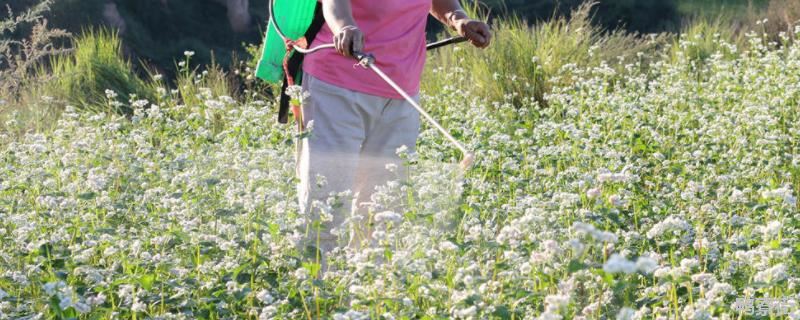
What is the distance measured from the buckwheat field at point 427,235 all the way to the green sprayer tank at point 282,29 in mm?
332

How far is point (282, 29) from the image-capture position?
14.0 ft

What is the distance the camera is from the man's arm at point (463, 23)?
14.5ft

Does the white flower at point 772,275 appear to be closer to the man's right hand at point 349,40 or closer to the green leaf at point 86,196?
the man's right hand at point 349,40

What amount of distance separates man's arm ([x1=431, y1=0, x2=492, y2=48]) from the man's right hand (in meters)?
0.69

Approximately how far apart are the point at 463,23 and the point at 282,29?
0.63m

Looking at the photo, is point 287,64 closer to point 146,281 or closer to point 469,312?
point 146,281

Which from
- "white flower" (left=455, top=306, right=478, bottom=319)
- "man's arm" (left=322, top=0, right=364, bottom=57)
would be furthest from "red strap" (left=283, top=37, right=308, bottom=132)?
"white flower" (left=455, top=306, right=478, bottom=319)

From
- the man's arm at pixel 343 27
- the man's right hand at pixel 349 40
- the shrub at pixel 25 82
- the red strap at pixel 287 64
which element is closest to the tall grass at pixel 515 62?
the shrub at pixel 25 82

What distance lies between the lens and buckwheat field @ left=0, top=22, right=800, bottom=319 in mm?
3072

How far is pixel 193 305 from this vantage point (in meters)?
3.21

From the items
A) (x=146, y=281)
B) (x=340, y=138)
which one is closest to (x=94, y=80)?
(x=340, y=138)

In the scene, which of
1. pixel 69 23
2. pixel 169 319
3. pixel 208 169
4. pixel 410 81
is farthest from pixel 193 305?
pixel 69 23

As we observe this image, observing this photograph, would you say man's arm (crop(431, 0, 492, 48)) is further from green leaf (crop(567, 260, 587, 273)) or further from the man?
green leaf (crop(567, 260, 587, 273))

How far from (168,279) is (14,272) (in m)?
0.42
